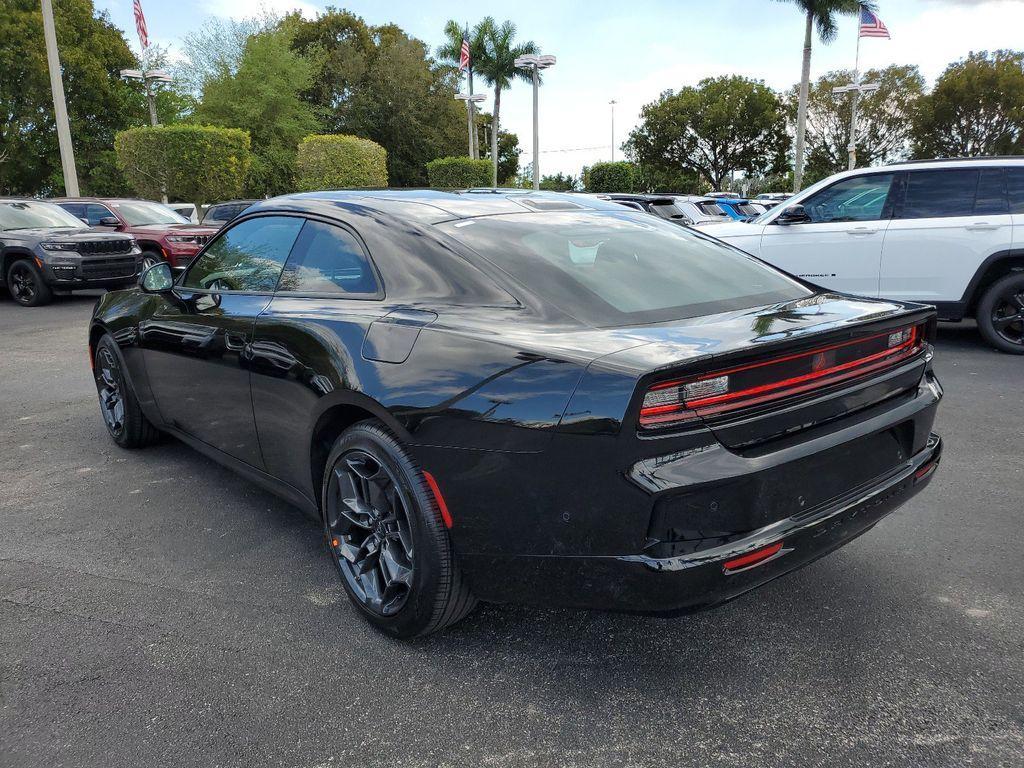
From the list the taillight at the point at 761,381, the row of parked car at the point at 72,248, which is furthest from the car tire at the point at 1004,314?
the row of parked car at the point at 72,248

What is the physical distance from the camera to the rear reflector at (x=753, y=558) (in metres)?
2.03

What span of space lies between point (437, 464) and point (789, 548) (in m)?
1.02

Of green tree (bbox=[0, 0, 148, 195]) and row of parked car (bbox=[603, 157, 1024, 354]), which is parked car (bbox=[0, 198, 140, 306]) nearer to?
row of parked car (bbox=[603, 157, 1024, 354])

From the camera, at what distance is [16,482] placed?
14.0ft

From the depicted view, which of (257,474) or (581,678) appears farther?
(257,474)

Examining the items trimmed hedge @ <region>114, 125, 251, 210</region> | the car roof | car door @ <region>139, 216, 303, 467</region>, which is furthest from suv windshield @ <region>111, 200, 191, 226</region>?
the car roof

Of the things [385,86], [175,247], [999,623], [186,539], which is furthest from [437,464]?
[385,86]

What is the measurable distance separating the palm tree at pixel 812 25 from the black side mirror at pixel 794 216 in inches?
1112

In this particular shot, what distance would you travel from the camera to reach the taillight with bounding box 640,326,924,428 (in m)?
1.98

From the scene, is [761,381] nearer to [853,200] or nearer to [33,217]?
[853,200]

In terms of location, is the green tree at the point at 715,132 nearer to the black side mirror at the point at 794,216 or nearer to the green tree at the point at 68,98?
the green tree at the point at 68,98

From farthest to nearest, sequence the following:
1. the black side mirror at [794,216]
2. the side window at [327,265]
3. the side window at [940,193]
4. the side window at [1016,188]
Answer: the black side mirror at [794,216]
the side window at [940,193]
the side window at [1016,188]
the side window at [327,265]

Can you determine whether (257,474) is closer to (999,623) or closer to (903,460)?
(903,460)

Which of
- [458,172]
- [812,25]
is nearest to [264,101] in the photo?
[458,172]
